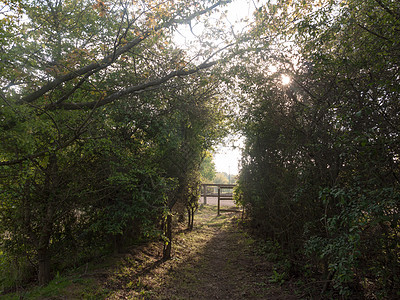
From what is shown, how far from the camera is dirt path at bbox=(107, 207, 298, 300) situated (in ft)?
16.9

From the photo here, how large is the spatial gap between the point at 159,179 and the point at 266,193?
313 centimetres

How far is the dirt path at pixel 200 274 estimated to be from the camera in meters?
5.15

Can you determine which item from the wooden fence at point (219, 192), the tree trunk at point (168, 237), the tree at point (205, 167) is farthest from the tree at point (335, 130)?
the wooden fence at point (219, 192)

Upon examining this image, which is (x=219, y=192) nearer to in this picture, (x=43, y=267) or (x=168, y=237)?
(x=168, y=237)

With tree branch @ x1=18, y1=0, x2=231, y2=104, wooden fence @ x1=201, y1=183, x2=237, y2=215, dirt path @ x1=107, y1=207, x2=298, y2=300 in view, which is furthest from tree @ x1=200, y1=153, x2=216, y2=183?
tree branch @ x1=18, y1=0, x2=231, y2=104

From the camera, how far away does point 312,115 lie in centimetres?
435

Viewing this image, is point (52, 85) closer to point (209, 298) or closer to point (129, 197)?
point (129, 197)

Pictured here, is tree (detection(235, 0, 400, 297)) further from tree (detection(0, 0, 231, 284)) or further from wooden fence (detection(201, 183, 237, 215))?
wooden fence (detection(201, 183, 237, 215))

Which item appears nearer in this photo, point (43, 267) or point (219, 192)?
point (43, 267)

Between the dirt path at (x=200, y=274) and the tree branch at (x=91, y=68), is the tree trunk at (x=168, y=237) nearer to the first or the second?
the dirt path at (x=200, y=274)

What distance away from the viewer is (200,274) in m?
6.45

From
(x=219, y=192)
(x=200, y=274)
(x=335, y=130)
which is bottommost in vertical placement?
(x=200, y=274)

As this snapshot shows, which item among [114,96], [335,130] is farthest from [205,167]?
[335,130]

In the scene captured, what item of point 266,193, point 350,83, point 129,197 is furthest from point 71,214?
point 350,83
